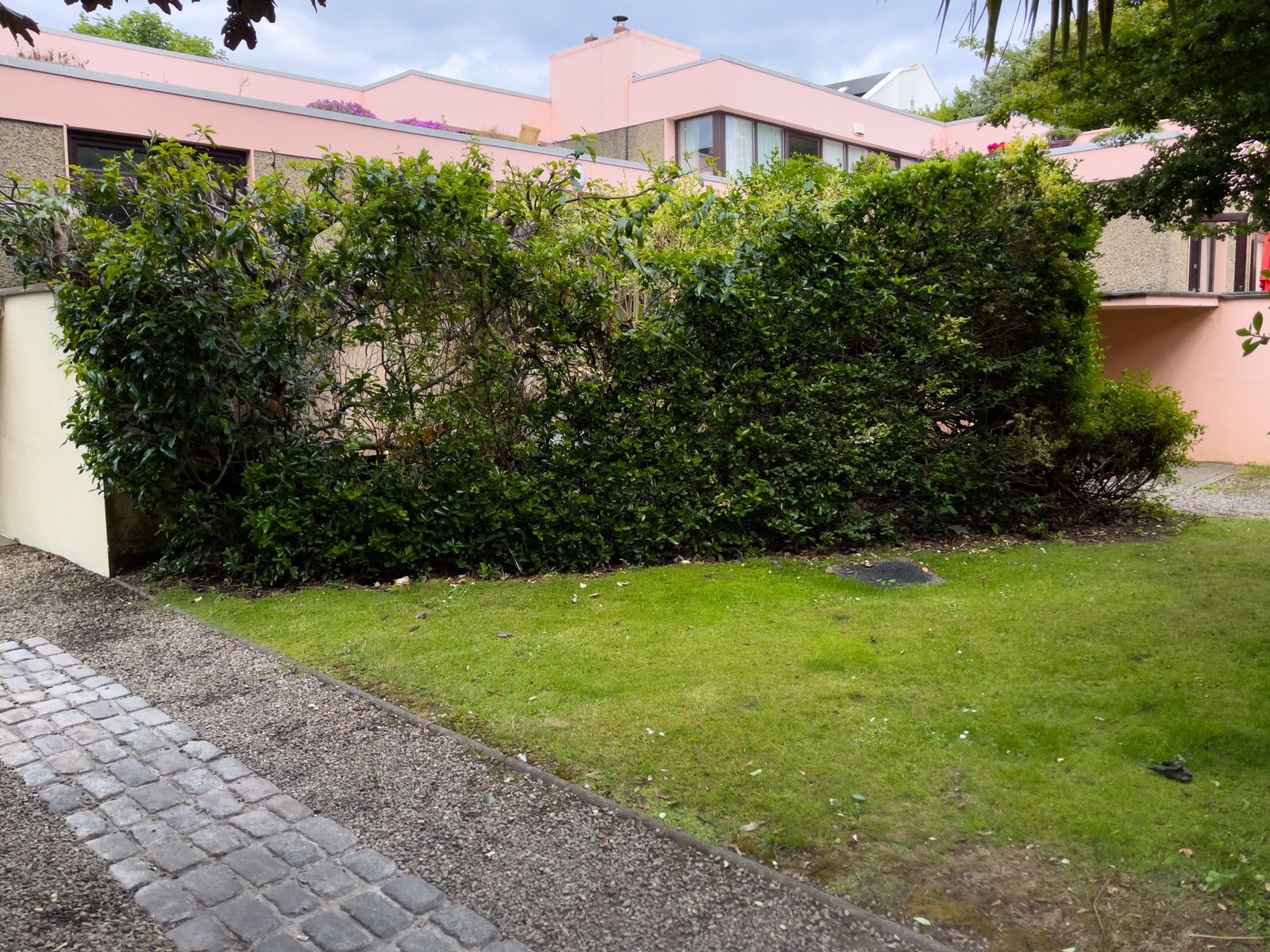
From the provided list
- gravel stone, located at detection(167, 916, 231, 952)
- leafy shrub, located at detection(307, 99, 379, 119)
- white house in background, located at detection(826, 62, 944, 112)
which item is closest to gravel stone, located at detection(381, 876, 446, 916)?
gravel stone, located at detection(167, 916, 231, 952)

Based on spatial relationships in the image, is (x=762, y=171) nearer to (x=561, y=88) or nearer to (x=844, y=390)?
(x=844, y=390)

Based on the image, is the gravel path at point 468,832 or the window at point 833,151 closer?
the gravel path at point 468,832

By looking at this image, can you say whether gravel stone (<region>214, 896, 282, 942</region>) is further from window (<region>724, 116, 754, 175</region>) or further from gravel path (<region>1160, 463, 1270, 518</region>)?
window (<region>724, 116, 754, 175</region>)

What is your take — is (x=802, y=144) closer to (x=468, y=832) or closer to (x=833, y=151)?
(x=833, y=151)

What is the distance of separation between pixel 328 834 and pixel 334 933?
0.65 metres

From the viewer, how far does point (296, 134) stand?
11836mm

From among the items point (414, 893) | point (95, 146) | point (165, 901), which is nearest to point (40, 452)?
point (95, 146)

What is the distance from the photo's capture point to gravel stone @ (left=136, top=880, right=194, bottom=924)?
307 cm

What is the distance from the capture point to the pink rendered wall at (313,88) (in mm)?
21672

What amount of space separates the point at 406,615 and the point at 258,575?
4.96 feet

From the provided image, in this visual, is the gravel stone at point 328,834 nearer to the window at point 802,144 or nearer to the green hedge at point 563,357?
the green hedge at point 563,357

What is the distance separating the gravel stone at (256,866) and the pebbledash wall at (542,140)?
4922 mm

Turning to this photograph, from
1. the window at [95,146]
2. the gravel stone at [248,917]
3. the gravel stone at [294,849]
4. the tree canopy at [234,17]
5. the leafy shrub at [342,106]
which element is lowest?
the gravel stone at [248,917]

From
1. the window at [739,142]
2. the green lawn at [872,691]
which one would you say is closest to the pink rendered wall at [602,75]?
the window at [739,142]
